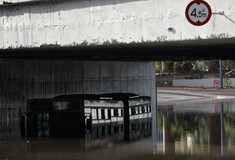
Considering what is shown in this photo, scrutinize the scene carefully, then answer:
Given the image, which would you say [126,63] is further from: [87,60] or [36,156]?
[36,156]

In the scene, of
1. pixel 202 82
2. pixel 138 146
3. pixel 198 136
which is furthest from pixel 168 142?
pixel 202 82

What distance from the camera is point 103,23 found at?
15656 millimetres

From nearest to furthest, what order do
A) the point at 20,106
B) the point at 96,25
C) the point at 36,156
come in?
the point at 96,25 < the point at 36,156 < the point at 20,106

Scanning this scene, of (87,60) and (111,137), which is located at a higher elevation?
(87,60)

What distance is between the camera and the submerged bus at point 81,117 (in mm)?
23062

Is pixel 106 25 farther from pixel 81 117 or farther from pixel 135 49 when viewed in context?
pixel 81 117

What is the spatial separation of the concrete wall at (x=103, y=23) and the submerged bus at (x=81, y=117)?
5.94 metres

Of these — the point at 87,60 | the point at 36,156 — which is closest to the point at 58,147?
the point at 36,156

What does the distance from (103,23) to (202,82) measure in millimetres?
70184

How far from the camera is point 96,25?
15828 mm

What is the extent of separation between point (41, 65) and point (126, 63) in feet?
32.5

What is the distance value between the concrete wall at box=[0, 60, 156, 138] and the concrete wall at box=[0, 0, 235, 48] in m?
9.94

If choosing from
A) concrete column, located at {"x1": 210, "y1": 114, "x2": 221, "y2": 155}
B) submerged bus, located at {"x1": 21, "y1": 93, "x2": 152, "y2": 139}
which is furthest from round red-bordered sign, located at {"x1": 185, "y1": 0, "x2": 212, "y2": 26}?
submerged bus, located at {"x1": 21, "y1": 93, "x2": 152, "y2": 139}

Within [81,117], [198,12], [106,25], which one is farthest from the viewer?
[81,117]
